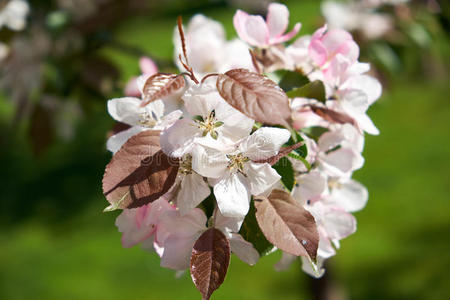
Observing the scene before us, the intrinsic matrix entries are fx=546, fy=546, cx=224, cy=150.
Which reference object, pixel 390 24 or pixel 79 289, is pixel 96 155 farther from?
pixel 390 24

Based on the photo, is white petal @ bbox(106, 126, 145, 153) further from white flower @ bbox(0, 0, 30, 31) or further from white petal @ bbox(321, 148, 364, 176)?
white flower @ bbox(0, 0, 30, 31)

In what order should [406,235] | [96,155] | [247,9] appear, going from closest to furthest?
[247,9], [406,235], [96,155]

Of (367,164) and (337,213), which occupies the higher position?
(337,213)

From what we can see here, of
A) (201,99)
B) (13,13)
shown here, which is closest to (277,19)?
(201,99)

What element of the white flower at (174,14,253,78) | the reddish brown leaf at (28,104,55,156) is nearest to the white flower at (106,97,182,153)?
the white flower at (174,14,253,78)

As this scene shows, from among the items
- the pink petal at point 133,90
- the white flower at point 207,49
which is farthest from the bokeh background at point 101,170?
the white flower at point 207,49

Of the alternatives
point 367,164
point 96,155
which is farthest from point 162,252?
point 96,155
